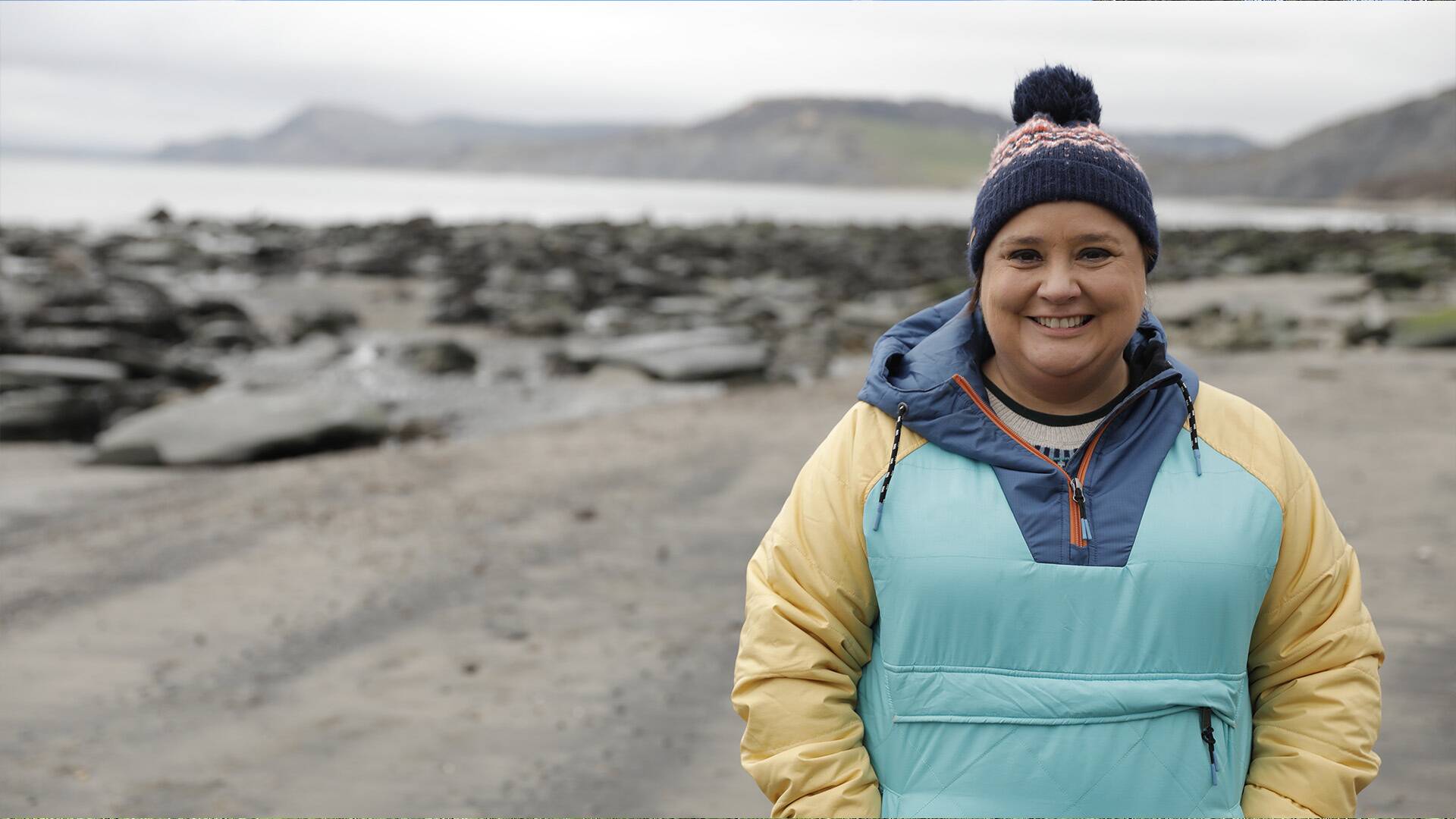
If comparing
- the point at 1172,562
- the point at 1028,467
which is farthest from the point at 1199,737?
the point at 1028,467

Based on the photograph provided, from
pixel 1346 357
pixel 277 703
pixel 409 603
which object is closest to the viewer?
pixel 277 703

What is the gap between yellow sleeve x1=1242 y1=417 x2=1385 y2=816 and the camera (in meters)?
1.79

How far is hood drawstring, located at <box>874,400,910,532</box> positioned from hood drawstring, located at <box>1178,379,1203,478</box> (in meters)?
0.45

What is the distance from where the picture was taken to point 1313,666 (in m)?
1.81

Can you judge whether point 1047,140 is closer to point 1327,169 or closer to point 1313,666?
point 1313,666

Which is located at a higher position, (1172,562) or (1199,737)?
(1172,562)

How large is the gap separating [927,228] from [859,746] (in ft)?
137

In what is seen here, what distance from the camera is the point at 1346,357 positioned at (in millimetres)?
10477

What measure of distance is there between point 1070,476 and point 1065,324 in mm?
243

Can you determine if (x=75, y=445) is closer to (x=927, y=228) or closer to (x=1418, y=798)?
(x=1418, y=798)

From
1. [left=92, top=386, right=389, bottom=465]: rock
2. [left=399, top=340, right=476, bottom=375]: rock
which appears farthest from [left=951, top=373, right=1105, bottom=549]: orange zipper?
[left=399, top=340, right=476, bottom=375]: rock

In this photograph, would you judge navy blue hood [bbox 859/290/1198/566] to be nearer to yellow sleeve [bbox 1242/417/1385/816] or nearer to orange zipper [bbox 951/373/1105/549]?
orange zipper [bbox 951/373/1105/549]

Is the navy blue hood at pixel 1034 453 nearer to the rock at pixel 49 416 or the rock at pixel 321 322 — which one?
the rock at pixel 49 416

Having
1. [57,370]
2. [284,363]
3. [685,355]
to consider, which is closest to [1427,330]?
[685,355]
